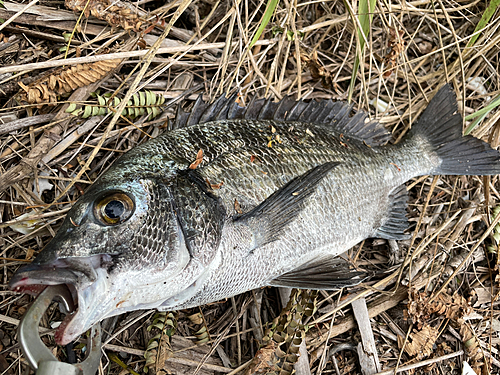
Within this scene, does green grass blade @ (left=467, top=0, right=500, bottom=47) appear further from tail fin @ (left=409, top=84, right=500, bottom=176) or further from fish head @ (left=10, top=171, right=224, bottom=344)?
fish head @ (left=10, top=171, right=224, bottom=344)

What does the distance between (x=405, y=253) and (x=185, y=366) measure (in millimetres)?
1878

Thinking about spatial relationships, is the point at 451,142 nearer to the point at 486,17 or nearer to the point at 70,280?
the point at 486,17

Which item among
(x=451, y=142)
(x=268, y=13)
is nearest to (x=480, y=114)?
(x=451, y=142)

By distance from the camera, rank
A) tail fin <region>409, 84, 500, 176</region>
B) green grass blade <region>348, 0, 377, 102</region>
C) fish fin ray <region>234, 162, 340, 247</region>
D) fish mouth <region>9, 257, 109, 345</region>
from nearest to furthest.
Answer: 1. fish mouth <region>9, 257, 109, 345</region>
2. fish fin ray <region>234, 162, 340, 247</region>
3. green grass blade <region>348, 0, 377, 102</region>
4. tail fin <region>409, 84, 500, 176</region>

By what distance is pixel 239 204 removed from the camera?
2072mm

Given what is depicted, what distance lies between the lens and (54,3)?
2.69 metres

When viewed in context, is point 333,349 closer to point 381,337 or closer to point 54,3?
point 381,337

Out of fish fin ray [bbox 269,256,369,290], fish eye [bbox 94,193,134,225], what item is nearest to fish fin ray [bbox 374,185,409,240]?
fish fin ray [bbox 269,256,369,290]

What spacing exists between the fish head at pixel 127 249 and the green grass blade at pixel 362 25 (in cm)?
168

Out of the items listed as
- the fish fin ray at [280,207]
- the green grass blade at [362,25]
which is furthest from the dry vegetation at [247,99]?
the fish fin ray at [280,207]

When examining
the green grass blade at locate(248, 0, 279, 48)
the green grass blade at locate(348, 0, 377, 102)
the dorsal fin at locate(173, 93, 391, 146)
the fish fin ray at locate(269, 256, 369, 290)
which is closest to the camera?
the fish fin ray at locate(269, 256, 369, 290)

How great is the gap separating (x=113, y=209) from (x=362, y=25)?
2.32 meters

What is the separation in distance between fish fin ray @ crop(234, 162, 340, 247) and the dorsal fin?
27.1 inches

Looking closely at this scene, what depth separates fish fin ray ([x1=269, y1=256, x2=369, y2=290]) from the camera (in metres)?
2.24
